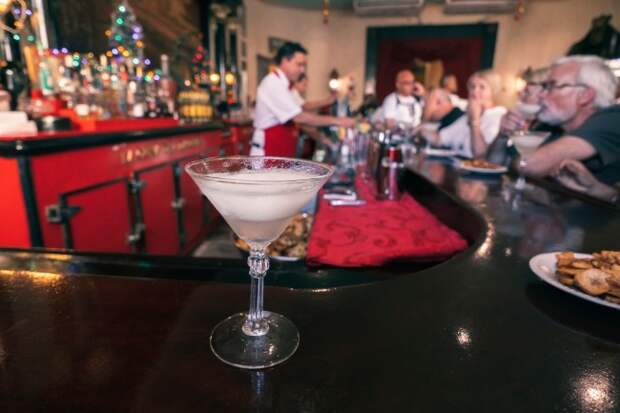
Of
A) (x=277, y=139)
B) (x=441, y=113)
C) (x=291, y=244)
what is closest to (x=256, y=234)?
(x=291, y=244)

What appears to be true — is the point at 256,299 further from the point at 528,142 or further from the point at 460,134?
the point at 460,134

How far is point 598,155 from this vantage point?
1843 mm

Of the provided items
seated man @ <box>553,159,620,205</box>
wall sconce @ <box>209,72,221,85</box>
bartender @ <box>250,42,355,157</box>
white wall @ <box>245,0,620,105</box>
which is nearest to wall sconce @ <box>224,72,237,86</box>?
wall sconce @ <box>209,72,221,85</box>

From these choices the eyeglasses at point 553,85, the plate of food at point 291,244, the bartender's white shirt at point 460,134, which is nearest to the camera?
the plate of food at point 291,244

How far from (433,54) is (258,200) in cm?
1050

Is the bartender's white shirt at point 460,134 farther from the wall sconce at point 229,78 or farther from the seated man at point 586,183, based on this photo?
the wall sconce at point 229,78

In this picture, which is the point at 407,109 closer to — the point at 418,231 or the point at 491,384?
the point at 418,231

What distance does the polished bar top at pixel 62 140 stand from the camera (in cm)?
155

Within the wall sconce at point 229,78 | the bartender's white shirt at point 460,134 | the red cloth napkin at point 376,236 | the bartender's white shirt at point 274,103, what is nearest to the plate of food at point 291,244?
the red cloth napkin at point 376,236

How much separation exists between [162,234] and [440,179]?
→ 2.15 meters

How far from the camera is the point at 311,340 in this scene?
1.75 feet

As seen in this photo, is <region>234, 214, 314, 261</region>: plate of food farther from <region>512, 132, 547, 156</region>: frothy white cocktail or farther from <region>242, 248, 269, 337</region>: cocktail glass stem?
<region>512, 132, 547, 156</region>: frothy white cocktail

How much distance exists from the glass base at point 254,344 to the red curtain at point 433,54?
10341 millimetres

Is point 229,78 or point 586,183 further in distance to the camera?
point 229,78
